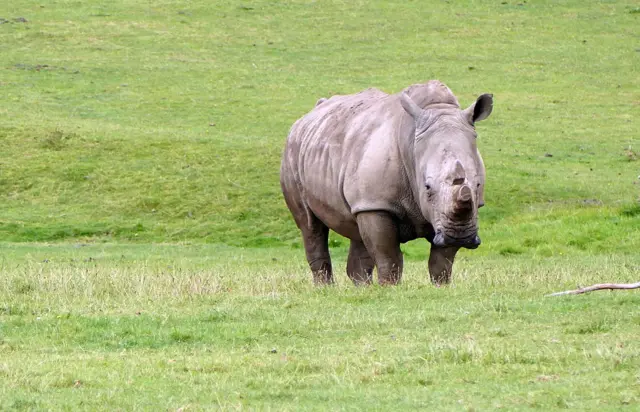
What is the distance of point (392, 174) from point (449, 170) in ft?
4.51

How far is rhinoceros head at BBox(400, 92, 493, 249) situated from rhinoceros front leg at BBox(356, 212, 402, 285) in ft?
2.24

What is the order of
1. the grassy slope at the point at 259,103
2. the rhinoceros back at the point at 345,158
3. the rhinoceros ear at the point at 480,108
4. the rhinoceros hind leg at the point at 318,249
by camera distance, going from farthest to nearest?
1. the grassy slope at the point at 259,103
2. the rhinoceros hind leg at the point at 318,249
3. the rhinoceros back at the point at 345,158
4. the rhinoceros ear at the point at 480,108

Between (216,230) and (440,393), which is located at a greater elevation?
(440,393)

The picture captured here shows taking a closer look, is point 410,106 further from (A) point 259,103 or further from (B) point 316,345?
(A) point 259,103

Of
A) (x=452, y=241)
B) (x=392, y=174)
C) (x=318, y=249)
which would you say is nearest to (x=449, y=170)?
(x=452, y=241)

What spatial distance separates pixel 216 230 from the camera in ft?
83.9

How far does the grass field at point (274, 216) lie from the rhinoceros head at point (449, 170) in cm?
63

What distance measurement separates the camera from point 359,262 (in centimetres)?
1534

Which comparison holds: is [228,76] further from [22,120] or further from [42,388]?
[42,388]

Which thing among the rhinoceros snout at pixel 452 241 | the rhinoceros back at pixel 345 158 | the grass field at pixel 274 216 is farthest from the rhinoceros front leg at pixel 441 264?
the rhinoceros snout at pixel 452 241

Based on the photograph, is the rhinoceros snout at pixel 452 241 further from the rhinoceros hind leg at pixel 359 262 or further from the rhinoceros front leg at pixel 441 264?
the rhinoceros hind leg at pixel 359 262

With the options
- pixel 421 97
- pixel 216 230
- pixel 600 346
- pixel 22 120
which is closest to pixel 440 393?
pixel 600 346

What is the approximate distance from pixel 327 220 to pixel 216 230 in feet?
36.2

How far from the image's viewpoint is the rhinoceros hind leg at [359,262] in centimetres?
1523
